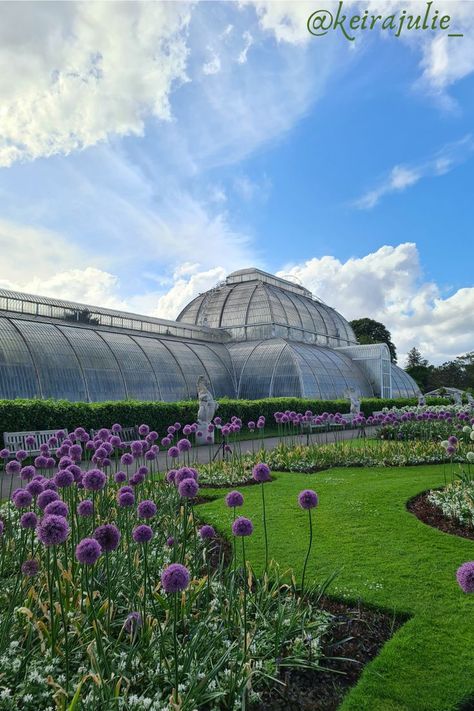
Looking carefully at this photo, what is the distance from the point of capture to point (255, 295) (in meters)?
43.2

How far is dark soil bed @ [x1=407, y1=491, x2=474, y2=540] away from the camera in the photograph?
7355 mm

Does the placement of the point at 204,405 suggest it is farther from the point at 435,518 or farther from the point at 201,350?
the point at 201,350

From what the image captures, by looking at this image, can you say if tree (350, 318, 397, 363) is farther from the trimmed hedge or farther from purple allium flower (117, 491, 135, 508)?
purple allium flower (117, 491, 135, 508)

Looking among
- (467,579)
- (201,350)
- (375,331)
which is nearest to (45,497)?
(467,579)

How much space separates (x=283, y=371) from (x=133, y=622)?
30.7 meters

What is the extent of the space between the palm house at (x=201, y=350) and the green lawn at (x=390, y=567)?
1464 cm

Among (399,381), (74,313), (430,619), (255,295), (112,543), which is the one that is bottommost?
(430,619)

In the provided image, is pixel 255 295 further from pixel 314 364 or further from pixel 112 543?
pixel 112 543

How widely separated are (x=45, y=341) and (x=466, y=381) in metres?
66.6

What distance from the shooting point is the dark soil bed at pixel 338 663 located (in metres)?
3.52

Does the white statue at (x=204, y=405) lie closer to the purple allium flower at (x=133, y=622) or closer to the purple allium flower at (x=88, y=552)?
the purple allium flower at (x=133, y=622)

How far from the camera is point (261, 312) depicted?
41562mm

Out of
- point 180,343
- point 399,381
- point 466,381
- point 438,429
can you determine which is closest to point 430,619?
point 438,429

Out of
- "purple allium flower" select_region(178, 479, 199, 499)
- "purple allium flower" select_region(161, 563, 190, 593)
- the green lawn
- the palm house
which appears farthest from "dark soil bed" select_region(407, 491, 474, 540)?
the palm house
